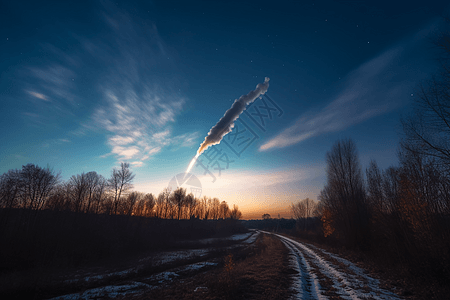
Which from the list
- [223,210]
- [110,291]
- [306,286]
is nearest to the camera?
[306,286]

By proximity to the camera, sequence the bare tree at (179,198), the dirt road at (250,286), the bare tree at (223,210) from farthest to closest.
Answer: the bare tree at (223,210) → the bare tree at (179,198) → the dirt road at (250,286)

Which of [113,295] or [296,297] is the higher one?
[296,297]

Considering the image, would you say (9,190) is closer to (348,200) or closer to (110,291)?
(110,291)

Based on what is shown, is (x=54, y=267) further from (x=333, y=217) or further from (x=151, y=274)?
(x=333, y=217)

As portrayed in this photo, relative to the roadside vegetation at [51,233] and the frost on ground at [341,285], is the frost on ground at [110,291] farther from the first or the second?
the frost on ground at [341,285]

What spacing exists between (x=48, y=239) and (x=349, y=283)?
1455 inches

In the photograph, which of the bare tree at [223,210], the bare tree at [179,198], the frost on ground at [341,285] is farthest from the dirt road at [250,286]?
the bare tree at [223,210]

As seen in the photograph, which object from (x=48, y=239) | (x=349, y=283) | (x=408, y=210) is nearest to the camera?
(x=349, y=283)

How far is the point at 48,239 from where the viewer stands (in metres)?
25.2

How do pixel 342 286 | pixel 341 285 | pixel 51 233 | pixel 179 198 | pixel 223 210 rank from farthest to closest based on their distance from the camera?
pixel 223 210 → pixel 179 198 → pixel 51 233 → pixel 341 285 → pixel 342 286

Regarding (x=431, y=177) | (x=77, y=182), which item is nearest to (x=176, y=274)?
(x=431, y=177)

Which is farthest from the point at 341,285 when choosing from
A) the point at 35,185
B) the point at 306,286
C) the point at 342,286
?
the point at 35,185

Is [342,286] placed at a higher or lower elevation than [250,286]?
higher

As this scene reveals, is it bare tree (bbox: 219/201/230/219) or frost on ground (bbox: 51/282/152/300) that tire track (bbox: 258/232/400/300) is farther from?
bare tree (bbox: 219/201/230/219)
